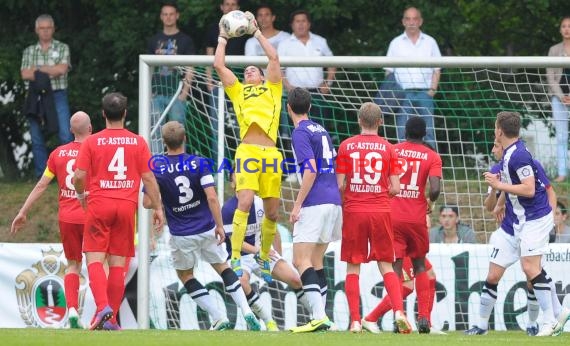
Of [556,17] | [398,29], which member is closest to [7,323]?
[398,29]

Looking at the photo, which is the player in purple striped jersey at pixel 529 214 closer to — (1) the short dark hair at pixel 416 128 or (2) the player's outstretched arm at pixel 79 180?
(1) the short dark hair at pixel 416 128

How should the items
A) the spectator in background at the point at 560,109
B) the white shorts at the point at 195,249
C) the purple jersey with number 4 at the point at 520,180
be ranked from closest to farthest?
1. the purple jersey with number 4 at the point at 520,180
2. the white shorts at the point at 195,249
3. the spectator in background at the point at 560,109

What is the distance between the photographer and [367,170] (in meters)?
13.1

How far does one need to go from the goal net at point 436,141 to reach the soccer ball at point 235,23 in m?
1.31

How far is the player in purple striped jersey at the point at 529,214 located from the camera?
13047 mm

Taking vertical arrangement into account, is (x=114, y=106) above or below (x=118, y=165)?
above

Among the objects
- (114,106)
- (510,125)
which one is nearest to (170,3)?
(114,106)

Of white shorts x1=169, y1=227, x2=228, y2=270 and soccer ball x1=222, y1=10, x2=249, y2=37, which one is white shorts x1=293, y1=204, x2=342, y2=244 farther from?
soccer ball x1=222, y1=10, x2=249, y2=37

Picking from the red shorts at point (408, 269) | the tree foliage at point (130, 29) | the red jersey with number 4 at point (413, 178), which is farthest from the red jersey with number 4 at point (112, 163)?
the tree foliage at point (130, 29)

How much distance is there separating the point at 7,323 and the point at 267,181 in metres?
4.42

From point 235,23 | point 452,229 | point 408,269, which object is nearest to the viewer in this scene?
point 235,23

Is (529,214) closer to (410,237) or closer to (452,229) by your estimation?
(410,237)

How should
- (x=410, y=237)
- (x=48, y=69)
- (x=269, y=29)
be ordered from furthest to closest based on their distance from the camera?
1. (x=48, y=69)
2. (x=269, y=29)
3. (x=410, y=237)

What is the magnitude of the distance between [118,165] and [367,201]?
2.27m
